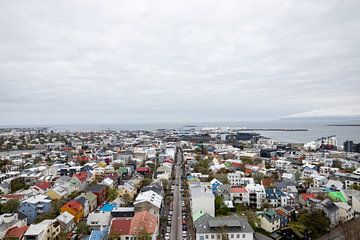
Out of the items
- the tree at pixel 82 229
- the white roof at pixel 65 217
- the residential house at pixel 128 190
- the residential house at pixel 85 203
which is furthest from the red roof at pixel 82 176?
the tree at pixel 82 229

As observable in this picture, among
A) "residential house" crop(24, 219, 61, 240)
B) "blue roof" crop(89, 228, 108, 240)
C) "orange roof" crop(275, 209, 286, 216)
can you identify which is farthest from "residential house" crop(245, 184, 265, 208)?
"residential house" crop(24, 219, 61, 240)

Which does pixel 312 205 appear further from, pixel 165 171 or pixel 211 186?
pixel 165 171

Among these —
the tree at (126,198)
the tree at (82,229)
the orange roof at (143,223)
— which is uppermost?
the orange roof at (143,223)

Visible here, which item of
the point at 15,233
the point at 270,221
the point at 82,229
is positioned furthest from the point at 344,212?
the point at 15,233

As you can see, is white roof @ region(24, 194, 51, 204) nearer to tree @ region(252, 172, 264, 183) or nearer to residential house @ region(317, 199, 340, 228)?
residential house @ region(317, 199, 340, 228)

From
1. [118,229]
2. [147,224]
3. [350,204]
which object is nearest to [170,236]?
[147,224]

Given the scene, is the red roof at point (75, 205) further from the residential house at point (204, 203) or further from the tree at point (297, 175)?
the tree at point (297, 175)

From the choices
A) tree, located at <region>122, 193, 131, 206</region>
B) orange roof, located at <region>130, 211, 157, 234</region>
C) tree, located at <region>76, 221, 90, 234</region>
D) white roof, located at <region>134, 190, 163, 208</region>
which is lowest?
tree, located at <region>76, 221, 90, 234</region>
